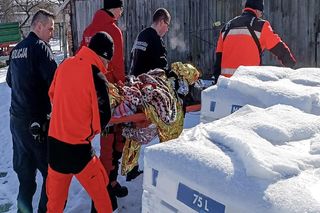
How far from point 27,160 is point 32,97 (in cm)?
61

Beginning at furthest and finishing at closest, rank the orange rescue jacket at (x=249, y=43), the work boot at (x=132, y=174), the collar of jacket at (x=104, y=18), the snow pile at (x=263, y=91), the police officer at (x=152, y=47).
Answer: the work boot at (x=132, y=174)
the police officer at (x=152, y=47)
the orange rescue jacket at (x=249, y=43)
the collar of jacket at (x=104, y=18)
the snow pile at (x=263, y=91)

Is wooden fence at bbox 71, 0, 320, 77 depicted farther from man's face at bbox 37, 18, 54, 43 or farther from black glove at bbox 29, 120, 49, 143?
black glove at bbox 29, 120, 49, 143

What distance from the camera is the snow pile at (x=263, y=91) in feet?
9.23

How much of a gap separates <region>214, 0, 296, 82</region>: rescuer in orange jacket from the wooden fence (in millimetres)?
3153

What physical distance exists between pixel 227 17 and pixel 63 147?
6.17 m

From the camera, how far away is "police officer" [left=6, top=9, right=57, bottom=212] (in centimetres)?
389

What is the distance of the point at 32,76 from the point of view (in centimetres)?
390

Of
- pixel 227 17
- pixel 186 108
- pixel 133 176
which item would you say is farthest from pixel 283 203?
pixel 227 17

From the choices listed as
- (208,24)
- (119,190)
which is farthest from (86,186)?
(208,24)

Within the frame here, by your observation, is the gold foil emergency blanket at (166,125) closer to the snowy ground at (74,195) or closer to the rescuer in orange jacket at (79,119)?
the snowy ground at (74,195)

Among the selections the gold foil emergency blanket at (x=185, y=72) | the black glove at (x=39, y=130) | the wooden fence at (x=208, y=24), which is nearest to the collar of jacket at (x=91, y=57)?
the black glove at (x=39, y=130)

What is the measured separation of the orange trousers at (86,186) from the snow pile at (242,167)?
1350mm

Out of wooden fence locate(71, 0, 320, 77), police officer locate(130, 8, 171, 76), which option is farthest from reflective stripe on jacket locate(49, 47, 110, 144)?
wooden fence locate(71, 0, 320, 77)

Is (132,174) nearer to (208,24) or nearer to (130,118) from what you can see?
(130,118)
